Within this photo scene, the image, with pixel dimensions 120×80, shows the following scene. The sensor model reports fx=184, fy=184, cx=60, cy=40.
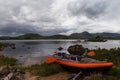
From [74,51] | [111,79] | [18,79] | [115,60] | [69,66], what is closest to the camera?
[111,79]

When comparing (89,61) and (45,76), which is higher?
(89,61)

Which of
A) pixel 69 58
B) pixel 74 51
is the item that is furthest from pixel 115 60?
pixel 74 51

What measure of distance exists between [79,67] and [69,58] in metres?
3.11

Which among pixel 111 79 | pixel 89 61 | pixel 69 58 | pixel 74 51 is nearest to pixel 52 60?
→ pixel 69 58

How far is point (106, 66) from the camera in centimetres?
1516

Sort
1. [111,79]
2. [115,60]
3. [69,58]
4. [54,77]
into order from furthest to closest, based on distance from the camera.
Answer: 1. [115,60]
2. [69,58]
3. [54,77]
4. [111,79]

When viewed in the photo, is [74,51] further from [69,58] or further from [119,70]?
[119,70]

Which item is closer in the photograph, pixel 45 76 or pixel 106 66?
pixel 106 66

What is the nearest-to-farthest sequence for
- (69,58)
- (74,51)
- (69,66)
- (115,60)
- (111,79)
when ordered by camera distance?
(111,79)
(69,66)
(69,58)
(115,60)
(74,51)

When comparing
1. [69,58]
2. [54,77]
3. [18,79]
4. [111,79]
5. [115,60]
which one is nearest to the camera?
[111,79]

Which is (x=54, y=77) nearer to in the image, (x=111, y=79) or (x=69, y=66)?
(x=69, y=66)

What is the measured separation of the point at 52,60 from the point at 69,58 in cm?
195

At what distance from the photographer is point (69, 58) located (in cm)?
1889

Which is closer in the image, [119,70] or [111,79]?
[111,79]
